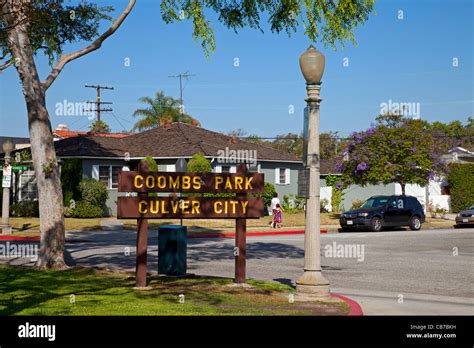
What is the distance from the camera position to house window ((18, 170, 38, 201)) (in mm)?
41500

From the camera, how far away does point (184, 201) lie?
13633 millimetres

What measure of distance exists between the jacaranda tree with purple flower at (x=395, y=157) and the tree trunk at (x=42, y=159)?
2399 cm

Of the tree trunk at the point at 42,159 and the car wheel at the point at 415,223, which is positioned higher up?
the tree trunk at the point at 42,159

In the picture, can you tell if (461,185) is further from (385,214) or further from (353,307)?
(353,307)

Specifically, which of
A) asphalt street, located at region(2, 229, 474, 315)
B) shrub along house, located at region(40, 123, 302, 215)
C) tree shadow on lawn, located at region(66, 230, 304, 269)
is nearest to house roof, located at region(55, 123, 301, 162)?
shrub along house, located at region(40, 123, 302, 215)

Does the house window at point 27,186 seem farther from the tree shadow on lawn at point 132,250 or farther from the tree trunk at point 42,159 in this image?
the tree trunk at point 42,159

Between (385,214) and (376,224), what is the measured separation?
30.1 inches

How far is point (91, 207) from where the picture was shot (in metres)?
38.0

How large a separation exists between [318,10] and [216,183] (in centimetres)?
519

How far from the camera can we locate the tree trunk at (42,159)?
53.7ft

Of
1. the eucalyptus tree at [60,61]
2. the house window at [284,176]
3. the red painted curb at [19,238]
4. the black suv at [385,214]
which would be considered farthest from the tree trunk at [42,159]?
the house window at [284,176]

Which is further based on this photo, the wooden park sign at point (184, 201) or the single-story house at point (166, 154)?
the single-story house at point (166, 154)

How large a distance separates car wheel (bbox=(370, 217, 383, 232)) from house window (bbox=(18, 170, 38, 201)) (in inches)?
762

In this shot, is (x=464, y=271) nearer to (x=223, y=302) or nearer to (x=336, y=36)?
(x=336, y=36)
